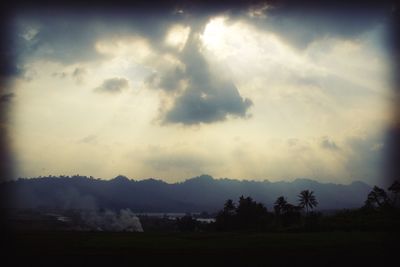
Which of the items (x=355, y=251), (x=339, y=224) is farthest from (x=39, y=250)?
(x=339, y=224)

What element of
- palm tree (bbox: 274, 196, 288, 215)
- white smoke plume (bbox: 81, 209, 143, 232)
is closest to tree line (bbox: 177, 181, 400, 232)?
palm tree (bbox: 274, 196, 288, 215)

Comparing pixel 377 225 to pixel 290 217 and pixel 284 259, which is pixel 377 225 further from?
pixel 284 259

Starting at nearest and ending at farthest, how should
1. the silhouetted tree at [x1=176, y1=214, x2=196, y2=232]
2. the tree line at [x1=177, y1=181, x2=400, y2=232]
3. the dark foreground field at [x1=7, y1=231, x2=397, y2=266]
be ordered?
the dark foreground field at [x1=7, y1=231, x2=397, y2=266]
the tree line at [x1=177, y1=181, x2=400, y2=232]
the silhouetted tree at [x1=176, y1=214, x2=196, y2=232]

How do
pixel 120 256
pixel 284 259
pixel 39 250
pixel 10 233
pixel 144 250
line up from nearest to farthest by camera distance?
pixel 284 259
pixel 120 256
pixel 39 250
pixel 144 250
pixel 10 233

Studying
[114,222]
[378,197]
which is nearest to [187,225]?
[378,197]

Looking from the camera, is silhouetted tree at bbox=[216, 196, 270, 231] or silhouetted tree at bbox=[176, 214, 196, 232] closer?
silhouetted tree at bbox=[216, 196, 270, 231]

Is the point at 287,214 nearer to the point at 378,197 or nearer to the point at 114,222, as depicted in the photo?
the point at 378,197

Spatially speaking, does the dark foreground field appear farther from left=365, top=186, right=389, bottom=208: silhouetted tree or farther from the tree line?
left=365, top=186, right=389, bottom=208: silhouetted tree

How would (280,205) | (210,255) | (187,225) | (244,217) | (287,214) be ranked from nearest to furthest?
(210,255) < (287,214) < (280,205) < (244,217) < (187,225)

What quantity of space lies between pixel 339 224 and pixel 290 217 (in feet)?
49.4

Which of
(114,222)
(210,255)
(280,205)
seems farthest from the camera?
(114,222)

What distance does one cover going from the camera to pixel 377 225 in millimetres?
47906

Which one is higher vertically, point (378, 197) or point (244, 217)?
point (378, 197)

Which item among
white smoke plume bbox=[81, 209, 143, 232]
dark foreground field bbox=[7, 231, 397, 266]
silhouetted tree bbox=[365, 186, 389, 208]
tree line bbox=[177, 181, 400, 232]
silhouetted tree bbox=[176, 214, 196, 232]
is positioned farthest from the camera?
white smoke plume bbox=[81, 209, 143, 232]
